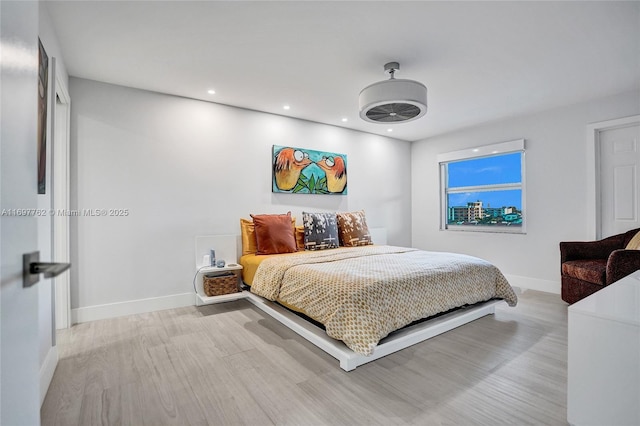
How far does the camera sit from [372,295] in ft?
6.97

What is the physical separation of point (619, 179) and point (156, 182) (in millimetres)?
→ 5222

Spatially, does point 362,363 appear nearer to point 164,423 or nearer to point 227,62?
point 164,423

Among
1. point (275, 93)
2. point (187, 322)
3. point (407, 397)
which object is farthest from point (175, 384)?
point (275, 93)

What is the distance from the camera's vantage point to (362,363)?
2076 millimetres

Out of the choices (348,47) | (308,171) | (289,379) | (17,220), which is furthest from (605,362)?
(308,171)

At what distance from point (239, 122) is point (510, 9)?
293 centimetres

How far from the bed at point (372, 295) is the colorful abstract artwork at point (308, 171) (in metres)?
1.27

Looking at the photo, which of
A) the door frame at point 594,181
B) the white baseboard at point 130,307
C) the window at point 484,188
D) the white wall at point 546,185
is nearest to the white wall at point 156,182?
Result: the white baseboard at point 130,307

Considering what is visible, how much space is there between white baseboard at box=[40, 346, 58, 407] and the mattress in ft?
Answer: 5.08

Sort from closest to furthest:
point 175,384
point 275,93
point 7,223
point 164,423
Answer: point 7,223, point 164,423, point 175,384, point 275,93

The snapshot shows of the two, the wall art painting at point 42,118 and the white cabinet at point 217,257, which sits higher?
the wall art painting at point 42,118

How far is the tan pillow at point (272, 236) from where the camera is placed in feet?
11.5

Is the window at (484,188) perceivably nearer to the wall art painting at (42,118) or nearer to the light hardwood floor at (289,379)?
the light hardwood floor at (289,379)

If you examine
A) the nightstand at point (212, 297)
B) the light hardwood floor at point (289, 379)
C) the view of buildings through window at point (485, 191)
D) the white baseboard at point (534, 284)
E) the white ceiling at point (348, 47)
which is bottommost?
the light hardwood floor at point (289, 379)
